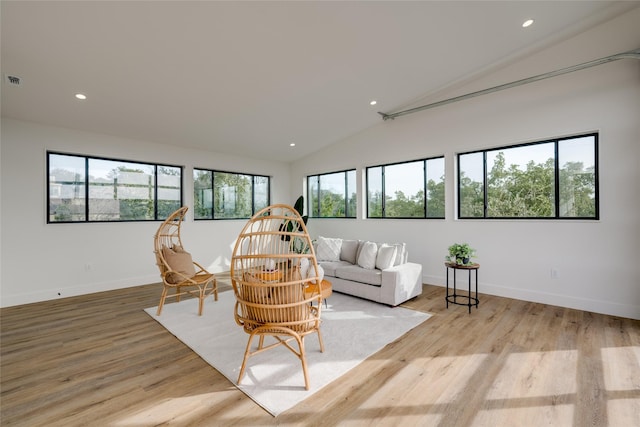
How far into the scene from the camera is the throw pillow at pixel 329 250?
16.5 feet

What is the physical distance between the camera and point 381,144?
5.83 m

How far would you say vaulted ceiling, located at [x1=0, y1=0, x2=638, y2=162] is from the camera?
8.78ft

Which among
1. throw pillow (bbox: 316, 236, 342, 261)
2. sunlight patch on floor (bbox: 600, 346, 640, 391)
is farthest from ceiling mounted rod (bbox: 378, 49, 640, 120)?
sunlight patch on floor (bbox: 600, 346, 640, 391)

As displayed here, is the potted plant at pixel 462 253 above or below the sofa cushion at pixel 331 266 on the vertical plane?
above

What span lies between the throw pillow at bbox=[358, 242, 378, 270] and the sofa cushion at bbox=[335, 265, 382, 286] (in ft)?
0.28

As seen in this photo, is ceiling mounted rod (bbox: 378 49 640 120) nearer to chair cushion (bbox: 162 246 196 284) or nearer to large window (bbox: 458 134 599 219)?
large window (bbox: 458 134 599 219)

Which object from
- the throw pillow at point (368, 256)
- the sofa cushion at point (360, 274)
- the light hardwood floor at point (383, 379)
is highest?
the throw pillow at point (368, 256)

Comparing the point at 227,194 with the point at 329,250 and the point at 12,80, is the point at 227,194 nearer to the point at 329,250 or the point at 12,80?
the point at 329,250

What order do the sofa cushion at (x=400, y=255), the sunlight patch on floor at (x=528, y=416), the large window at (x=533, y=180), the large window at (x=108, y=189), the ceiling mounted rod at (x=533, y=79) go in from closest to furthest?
1. the sunlight patch on floor at (x=528, y=416)
2. the ceiling mounted rod at (x=533, y=79)
3. the large window at (x=533, y=180)
4. the sofa cushion at (x=400, y=255)
5. the large window at (x=108, y=189)

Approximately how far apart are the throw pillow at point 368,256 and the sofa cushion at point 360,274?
9 cm

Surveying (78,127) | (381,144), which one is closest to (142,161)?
(78,127)

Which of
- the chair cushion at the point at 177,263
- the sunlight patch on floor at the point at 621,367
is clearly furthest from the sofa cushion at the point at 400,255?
the chair cushion at the point at 177,263

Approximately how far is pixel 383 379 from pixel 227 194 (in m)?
5.37

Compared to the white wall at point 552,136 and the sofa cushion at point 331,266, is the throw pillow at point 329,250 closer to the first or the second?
the sofa cushion at point 331,266
